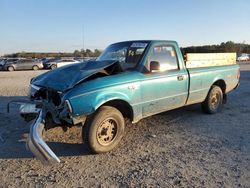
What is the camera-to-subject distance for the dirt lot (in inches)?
162

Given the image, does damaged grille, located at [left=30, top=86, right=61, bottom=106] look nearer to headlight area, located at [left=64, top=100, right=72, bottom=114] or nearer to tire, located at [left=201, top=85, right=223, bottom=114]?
headlight area, located at [left=64, top=100, right=72, bottom=114]

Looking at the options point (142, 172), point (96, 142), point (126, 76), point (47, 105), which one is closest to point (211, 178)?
point (142, 172)

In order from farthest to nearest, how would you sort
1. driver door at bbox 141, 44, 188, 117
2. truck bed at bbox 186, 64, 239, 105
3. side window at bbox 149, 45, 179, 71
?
truck bed at bbox 186, 64, 239, 105 < side window at bbox 149, 45, 179, 71 < driver door at bbox 141, 44, 188, 117

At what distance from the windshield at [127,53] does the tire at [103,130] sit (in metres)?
1.25

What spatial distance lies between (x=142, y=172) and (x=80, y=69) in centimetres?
224

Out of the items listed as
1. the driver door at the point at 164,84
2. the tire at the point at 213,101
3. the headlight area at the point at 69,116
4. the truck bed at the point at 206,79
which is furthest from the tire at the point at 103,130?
the tire at the point at 213,101

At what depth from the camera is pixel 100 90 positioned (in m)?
5.02

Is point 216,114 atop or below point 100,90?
below

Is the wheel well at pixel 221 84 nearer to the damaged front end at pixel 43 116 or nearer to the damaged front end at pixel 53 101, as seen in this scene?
the damaged front end at pixel 53 101

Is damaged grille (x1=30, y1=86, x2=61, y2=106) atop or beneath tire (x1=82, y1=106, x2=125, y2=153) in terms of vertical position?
atop

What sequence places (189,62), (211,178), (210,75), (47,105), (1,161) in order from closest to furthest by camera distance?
(211,178) < (1,161) < (47,105) < (189,62) < (210,75)

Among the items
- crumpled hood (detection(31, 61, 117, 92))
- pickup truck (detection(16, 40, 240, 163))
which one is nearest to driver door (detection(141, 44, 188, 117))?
pickup truck (detection(16, 40, 240, 163))

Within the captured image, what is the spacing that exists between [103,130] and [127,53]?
6.62 feet

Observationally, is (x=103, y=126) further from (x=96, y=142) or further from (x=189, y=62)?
(x=189, y=62)
